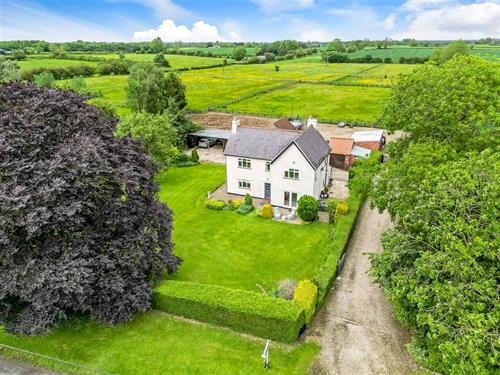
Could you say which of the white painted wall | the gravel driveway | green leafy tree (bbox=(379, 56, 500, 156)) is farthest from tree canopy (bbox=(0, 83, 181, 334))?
green leafy tree (bbox=(379, 56, 500, 156))

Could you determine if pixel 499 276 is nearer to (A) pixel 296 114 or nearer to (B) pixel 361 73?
(A) pixel 296 114

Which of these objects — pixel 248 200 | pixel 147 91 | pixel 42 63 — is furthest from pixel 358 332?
pixel 42 63

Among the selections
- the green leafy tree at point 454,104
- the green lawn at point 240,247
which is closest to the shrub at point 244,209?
→ the green lawn at point 240,247

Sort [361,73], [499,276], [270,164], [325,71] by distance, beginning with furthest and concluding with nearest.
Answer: [325,71] → [361,73] → [270,164] → [499,276]

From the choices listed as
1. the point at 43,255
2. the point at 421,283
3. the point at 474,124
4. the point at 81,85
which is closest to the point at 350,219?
the point at 474,124

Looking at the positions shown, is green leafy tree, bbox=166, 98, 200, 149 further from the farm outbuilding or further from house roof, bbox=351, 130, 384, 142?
house roof, bbox=351, 130, 384, 142

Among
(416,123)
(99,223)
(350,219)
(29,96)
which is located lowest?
(350,219)
